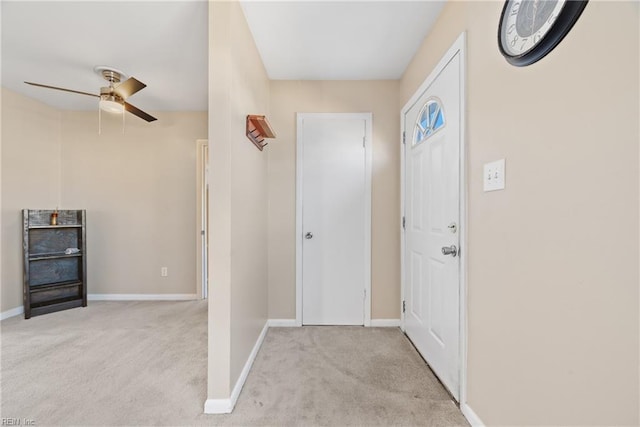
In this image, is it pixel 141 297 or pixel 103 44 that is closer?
pixel 103 44

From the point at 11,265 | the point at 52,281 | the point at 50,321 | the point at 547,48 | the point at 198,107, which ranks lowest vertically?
the point at 50,321

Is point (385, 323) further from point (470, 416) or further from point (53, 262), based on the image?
point (53, 262)

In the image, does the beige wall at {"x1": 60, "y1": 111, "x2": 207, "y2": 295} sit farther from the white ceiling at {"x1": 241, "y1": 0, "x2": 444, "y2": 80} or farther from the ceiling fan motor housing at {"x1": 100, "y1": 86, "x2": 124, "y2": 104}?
the white ceiling at {"x1": 241, "y1": 0, "x2": 444, "y2": 80}

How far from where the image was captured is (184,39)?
2.07 metres

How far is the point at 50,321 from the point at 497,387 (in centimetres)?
396

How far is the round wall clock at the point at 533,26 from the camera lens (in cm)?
84

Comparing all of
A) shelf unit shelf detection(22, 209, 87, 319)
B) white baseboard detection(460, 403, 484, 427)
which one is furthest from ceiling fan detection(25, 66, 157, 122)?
white baseboard detection(460, 403, 484, 427)

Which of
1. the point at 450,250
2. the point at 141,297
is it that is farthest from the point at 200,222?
the point at 450,250

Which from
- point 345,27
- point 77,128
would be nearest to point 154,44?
point 345,27

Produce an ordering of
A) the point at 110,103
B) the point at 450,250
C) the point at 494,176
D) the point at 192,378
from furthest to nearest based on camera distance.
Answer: the point at 110,103
the point at 192,378
the point at 450,250
the point at 494,176

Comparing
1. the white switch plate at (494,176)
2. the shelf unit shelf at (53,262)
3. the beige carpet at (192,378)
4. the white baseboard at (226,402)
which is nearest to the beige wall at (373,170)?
the beige carpet at (192,378)

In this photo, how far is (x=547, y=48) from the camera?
917 millimetres

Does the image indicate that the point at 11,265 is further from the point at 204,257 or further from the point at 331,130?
the point at 331,130

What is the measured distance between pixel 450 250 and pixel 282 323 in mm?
1799
